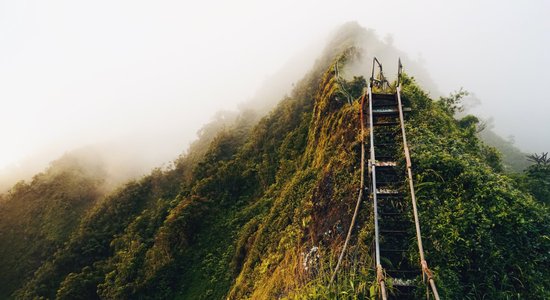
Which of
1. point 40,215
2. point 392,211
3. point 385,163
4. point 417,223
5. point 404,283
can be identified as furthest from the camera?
point 40,215

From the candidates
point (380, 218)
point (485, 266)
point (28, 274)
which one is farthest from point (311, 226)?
point (28, 274)

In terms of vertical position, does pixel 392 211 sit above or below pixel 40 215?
above

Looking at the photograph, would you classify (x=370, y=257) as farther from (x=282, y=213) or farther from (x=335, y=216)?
(x=282, y=213)

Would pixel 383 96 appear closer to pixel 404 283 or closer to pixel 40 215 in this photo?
pixel 404 283

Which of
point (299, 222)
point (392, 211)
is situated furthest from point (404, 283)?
point (299, 222)

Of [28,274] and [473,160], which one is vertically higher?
[473,160]

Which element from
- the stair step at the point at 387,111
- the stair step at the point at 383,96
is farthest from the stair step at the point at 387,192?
the stair step at the point at 383,96

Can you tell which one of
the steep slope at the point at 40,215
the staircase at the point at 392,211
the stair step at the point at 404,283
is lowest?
the steep slope at the point at 40,215

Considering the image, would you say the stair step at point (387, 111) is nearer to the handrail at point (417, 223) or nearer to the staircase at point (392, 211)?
the staircase at point (392, 211)

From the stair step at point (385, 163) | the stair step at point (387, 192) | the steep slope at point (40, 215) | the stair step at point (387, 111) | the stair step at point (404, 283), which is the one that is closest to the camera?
the stair step at point (404, 283)
